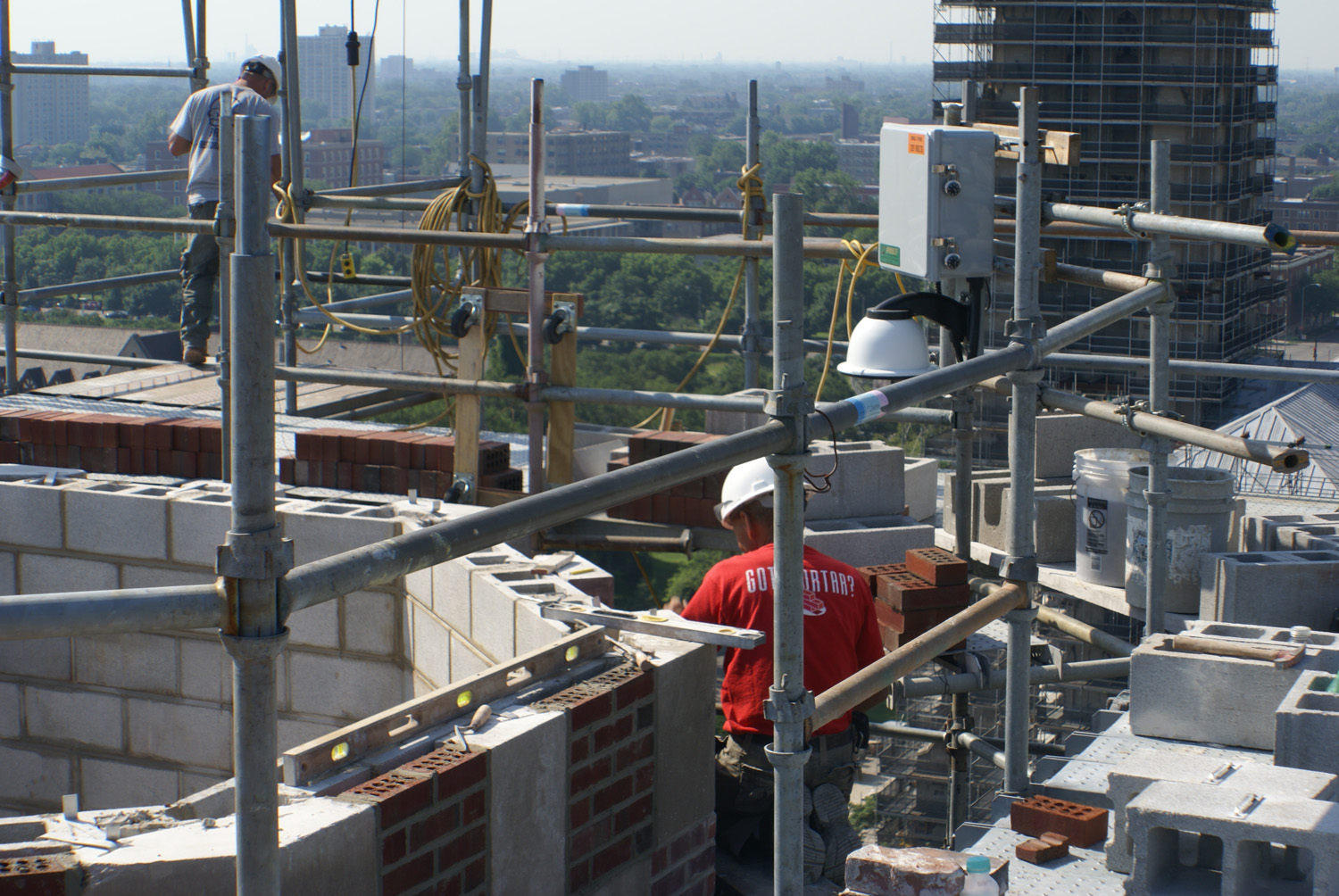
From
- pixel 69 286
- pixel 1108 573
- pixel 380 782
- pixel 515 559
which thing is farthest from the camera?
pixel 69 286

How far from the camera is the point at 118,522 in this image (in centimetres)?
714

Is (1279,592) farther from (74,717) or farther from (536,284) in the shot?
(74,717)

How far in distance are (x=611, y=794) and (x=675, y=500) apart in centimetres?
308

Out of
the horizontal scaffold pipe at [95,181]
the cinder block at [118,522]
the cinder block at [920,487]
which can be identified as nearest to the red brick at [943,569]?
the cinder block at [920,487]

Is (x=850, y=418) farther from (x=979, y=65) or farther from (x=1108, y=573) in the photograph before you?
(x=979, y=65)

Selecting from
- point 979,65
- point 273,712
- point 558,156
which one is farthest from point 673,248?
point 558,156

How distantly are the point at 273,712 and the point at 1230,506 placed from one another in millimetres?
5063

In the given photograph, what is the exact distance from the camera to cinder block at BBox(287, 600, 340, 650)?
6.75m

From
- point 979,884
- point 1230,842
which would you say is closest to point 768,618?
point 979,884

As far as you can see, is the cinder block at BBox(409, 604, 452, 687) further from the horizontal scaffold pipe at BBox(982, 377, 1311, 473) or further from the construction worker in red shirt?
the horizontal scaffold pipe at BBox(982, 377, 1311, 473)

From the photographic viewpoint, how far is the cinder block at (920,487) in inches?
359

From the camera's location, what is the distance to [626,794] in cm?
470

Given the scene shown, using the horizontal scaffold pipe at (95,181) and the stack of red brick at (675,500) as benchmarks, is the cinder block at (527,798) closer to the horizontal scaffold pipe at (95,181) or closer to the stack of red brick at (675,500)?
the stack of red brick at (675,500)

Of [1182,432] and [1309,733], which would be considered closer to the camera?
[1309,733]
